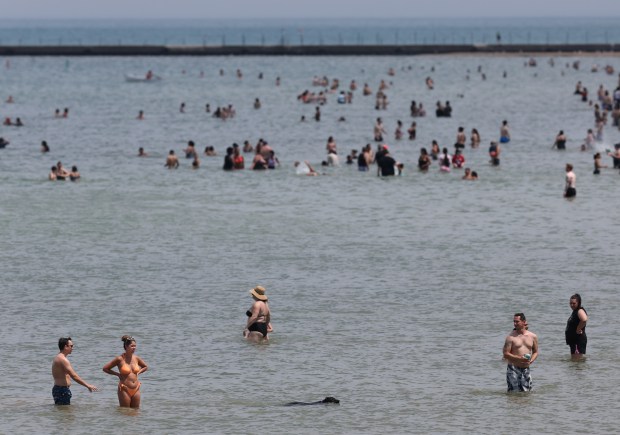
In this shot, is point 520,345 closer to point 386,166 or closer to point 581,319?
point 581,319

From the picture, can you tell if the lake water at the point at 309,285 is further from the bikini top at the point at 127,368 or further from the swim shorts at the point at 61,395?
the bikini top at the point at 127,368

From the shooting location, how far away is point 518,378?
2784cm

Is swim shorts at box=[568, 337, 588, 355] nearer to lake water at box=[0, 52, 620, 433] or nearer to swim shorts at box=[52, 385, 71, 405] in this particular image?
lake water at box=[0, 52, 620, 433]

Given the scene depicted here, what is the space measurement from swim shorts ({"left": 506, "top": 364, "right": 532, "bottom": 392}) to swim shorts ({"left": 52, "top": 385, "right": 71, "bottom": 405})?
9.25 m

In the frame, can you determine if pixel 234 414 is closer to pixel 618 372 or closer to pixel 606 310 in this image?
pixel 618 372

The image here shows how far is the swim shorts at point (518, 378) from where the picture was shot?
90.6 feet

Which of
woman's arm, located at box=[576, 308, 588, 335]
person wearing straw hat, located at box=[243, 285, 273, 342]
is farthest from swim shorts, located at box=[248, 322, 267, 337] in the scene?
woman's arm, located at box=[576, 308, 588, 335]

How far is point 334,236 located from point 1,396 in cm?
2217

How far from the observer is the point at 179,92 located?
137m

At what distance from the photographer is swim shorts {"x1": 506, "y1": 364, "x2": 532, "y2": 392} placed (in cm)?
2761

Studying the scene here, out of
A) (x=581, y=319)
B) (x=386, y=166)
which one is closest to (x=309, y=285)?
(x=581, y=319)

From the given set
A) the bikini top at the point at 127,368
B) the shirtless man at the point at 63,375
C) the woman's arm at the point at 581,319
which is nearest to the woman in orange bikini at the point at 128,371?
the bikini top at the point at 127,368

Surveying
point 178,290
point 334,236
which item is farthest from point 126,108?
point 178,290

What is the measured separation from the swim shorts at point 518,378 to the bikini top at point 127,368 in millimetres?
7856
